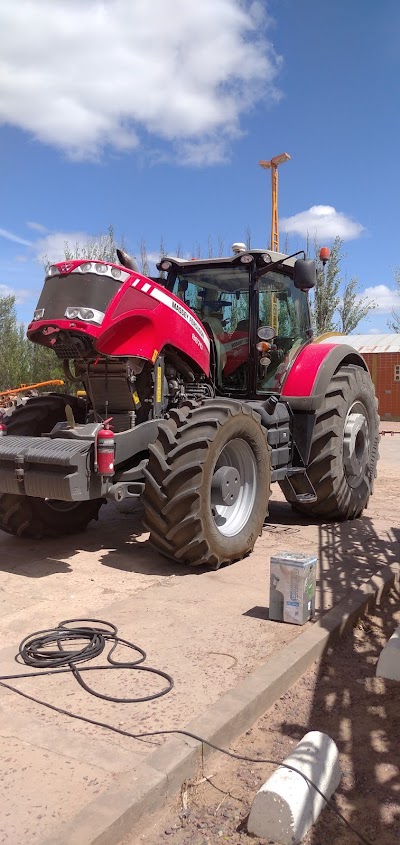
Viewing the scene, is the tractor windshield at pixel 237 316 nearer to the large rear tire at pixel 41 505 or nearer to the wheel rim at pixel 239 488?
the wheel rim at pixel 239 488

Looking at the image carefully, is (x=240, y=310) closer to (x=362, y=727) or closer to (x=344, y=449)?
(x=344, y=449)

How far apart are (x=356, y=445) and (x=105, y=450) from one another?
12.5 feet

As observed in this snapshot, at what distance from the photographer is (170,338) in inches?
233

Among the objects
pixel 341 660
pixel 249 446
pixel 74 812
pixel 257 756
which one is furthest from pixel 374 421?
pixel 74 812

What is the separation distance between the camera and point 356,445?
308 inches

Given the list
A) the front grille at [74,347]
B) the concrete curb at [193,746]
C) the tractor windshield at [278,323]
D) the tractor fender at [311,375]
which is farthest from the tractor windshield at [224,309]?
the concrete curb at [193,746]

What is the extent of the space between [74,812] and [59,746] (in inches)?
18.3

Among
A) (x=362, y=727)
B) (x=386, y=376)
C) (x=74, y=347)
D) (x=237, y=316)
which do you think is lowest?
(x=362, y=727)

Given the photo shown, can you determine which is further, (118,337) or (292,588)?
(118,337)

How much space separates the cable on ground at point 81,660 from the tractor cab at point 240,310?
345 centimetres

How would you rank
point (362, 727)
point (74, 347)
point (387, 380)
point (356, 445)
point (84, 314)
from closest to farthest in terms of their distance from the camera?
point (362, 727), point (84, 314), point (74, 347), point (356, 445), point (387, 380)

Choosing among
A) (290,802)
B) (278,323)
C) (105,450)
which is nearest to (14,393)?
(278,323)

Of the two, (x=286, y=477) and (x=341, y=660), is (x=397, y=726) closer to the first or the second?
(x=341, y=660)

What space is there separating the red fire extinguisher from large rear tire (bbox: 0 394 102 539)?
4.22 feet
